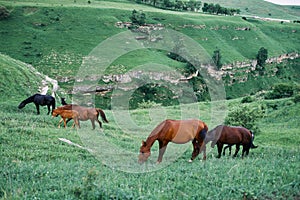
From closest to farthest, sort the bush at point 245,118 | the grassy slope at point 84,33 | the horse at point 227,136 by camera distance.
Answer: the horse at point 227,136 → the bush at point 245,118 → the grassy slope at point 84,33

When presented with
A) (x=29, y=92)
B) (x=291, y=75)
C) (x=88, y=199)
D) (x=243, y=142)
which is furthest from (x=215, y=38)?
(x=88, y=199)

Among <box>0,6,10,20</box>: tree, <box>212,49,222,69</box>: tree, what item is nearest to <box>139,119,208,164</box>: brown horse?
<box>212,49,222,69</box>: tree

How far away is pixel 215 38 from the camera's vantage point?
4660 inches

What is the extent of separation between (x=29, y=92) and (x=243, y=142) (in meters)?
21.4

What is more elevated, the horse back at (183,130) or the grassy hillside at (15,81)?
the horse back at (183,130)

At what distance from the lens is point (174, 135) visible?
13.4 meters

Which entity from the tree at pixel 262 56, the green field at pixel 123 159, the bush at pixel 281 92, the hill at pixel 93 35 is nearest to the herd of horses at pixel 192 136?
the green field at pixel 123 159

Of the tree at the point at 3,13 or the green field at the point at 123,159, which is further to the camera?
the tree at the point at 3,13

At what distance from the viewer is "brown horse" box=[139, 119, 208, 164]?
12.9 meters

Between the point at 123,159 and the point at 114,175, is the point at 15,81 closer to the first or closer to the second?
the point at 123,159

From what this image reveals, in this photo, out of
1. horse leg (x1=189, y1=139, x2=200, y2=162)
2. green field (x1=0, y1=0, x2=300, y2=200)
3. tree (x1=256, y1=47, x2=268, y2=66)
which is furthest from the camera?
tree (x1=256, y1=47, x2=268, y2=66)

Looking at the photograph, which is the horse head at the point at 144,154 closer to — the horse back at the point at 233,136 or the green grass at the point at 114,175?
the green grass at the point at 114,175

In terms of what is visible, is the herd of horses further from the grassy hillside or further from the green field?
the grassy hillside

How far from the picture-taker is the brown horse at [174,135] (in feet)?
42.4
